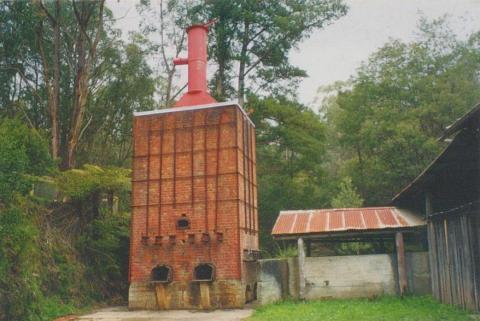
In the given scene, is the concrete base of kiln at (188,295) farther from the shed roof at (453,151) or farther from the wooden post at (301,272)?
the shed roof at (453,151)

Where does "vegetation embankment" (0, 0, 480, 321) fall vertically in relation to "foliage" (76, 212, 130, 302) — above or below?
above

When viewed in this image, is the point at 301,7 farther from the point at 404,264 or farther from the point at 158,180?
the point at 404,264

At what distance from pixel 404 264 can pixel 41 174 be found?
10.8 metres

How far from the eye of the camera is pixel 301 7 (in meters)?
26.8

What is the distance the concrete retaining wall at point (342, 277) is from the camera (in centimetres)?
Result: 1457

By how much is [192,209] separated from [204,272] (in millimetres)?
1966

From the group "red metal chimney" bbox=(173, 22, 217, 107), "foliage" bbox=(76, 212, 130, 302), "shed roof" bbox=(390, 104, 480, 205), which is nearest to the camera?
"shed roof" bbox=(390, 104, 480, 205)

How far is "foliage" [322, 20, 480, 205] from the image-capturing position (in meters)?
27.0

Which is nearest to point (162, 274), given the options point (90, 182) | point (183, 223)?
point (183, 223)

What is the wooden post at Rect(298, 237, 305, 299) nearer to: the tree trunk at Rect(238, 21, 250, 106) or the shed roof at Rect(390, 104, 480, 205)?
the shed roof at Rect(390, 104, 480, 205)

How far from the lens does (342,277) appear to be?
14.8m

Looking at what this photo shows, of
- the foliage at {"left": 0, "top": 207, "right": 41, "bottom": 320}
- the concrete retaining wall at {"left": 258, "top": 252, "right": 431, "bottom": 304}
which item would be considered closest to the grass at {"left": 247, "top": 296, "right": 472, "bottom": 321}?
the concrete retaining wall at {"left": 258, "top": 252, "right": 431, "bottom": 304}

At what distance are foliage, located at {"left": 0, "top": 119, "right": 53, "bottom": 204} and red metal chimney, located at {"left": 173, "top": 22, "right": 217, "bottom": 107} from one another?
482cm

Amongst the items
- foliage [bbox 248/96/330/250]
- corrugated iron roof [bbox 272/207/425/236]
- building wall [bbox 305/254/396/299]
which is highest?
foliage [bbox 248/96/330/250]
